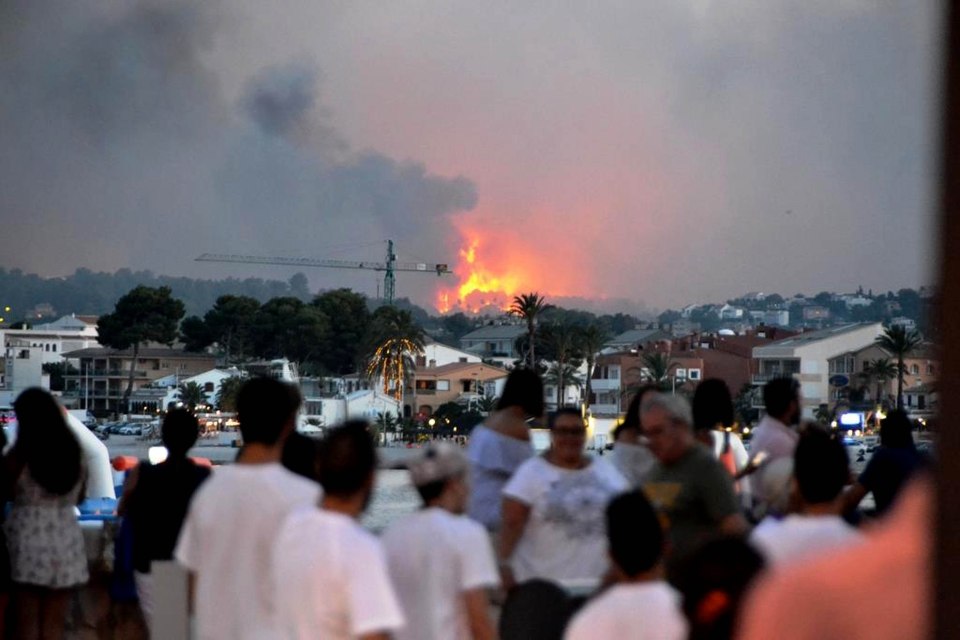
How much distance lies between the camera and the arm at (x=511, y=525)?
4.74 metres

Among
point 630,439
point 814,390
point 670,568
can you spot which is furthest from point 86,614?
point 814,390

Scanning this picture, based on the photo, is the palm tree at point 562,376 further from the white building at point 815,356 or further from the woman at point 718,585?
the woman at point 718,585

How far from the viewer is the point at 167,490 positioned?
17.5ft

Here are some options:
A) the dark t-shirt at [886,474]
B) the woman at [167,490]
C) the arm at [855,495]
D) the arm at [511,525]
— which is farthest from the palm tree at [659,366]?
the arm at [511,525]

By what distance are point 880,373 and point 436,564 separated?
79.5m

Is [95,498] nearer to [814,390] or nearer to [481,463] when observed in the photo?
[481,463]

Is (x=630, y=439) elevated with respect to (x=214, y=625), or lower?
elevated

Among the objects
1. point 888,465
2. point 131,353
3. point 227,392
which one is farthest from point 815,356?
point 888,465

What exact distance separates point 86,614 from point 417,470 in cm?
329

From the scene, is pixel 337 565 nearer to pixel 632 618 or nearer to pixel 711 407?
pixel 632 618

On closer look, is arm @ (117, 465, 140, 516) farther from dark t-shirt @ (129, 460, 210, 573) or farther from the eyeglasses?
the eyeglasses

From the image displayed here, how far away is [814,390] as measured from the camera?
284 ft

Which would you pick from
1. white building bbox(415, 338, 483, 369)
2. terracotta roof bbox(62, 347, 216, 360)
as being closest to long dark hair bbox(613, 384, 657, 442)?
white building bbox(415, 338, 483, 369)

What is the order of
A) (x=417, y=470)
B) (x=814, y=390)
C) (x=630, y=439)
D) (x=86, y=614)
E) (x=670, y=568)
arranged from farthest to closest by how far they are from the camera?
1. (x=814, y=390)
2. (x=86, y=614)
3. (x=630, y=439)
4. (x=670, y=568)
5. (x=417, y=470)
